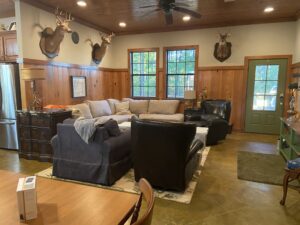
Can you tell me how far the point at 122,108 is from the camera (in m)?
6.28

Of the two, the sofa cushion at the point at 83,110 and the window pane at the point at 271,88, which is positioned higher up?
the window pane at the point at 271,88

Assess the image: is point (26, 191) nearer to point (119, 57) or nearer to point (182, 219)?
point (182, 219)

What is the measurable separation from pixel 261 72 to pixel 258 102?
0.83 metres

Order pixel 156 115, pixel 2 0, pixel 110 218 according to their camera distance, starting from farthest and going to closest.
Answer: pixel 156 115, pixel 2 0, pixel 110 218

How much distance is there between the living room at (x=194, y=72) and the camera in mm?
2861

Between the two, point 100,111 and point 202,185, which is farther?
point 100,111

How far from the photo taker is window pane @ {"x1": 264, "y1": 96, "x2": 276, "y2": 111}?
5990 millimetres

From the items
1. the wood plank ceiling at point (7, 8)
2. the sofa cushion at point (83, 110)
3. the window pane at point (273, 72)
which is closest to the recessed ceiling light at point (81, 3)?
the wood plank ceiling at point (7, 8)

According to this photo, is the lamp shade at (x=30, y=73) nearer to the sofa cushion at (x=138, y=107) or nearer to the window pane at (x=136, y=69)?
the sofa cushion at (x=138, y=107)

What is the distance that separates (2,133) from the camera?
4.65 metres

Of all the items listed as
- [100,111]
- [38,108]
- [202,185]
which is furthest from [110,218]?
[100,111]

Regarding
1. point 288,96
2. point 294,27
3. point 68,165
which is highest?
point 294,27

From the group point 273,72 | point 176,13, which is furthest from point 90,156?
point 273,72

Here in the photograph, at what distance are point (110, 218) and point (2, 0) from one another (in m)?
4.81
